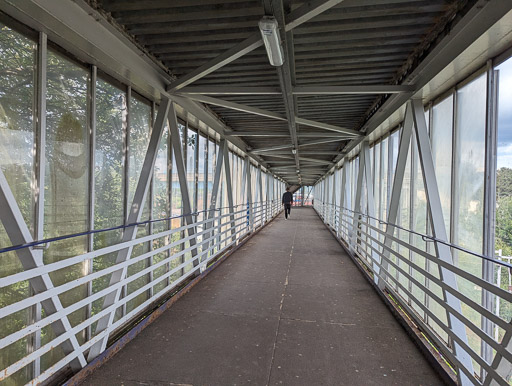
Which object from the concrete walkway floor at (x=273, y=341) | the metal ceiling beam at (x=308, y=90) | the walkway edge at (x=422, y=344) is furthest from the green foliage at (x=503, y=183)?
the concrete walkway floor at (x=273, y=341)

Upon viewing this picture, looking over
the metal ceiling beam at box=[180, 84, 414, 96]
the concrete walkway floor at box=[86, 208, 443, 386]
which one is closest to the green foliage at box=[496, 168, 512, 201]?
the metal ceiling beam at box=[180, 84, 414, 96]

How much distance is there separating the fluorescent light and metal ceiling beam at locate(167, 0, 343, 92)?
7.7 inches

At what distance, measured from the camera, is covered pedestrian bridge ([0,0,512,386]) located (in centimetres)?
239

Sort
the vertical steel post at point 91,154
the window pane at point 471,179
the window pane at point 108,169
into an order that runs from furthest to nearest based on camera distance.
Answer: the window pane at point 108,169 < the vertical steel post at point 91,154 < the window pane at point 471,179

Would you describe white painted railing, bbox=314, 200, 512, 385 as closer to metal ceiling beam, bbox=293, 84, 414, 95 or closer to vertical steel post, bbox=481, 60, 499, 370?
vertical steel post, bbox=481, 60, 499, 370

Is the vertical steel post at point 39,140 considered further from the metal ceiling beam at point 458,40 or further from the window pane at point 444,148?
the window pane at point 444,148

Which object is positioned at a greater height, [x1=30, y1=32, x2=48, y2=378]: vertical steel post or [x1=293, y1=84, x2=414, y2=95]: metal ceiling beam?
[x1=293, y1=84, x2=414, y2=95]: metal ceiling beam

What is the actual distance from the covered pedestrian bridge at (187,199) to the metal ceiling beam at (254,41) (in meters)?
0.02

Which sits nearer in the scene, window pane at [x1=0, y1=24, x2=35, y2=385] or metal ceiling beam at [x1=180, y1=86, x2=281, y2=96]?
window pane at [x1=0, y1=24, x2=35, y2=385]

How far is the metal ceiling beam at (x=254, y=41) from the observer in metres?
2.41

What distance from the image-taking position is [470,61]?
3.01 metres

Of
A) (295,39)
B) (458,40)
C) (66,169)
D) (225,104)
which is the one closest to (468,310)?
(458,40)

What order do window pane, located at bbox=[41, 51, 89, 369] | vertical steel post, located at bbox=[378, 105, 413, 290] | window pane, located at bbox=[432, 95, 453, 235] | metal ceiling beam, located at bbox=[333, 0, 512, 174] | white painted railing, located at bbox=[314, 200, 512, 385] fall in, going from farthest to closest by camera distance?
vertical steel post, located at bbox=[378, 105, 413, 290], window pane, located at bbox=[432, 95, 453, 235], window pane, located at bbox=[41, 51, 89, 369], metal ceiling beam, located at bbox=[333, 0, 512, 174], white painted railing, located at bbox=[314, 200, 512, 385]

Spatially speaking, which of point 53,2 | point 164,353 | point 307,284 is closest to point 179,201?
point 307,284
